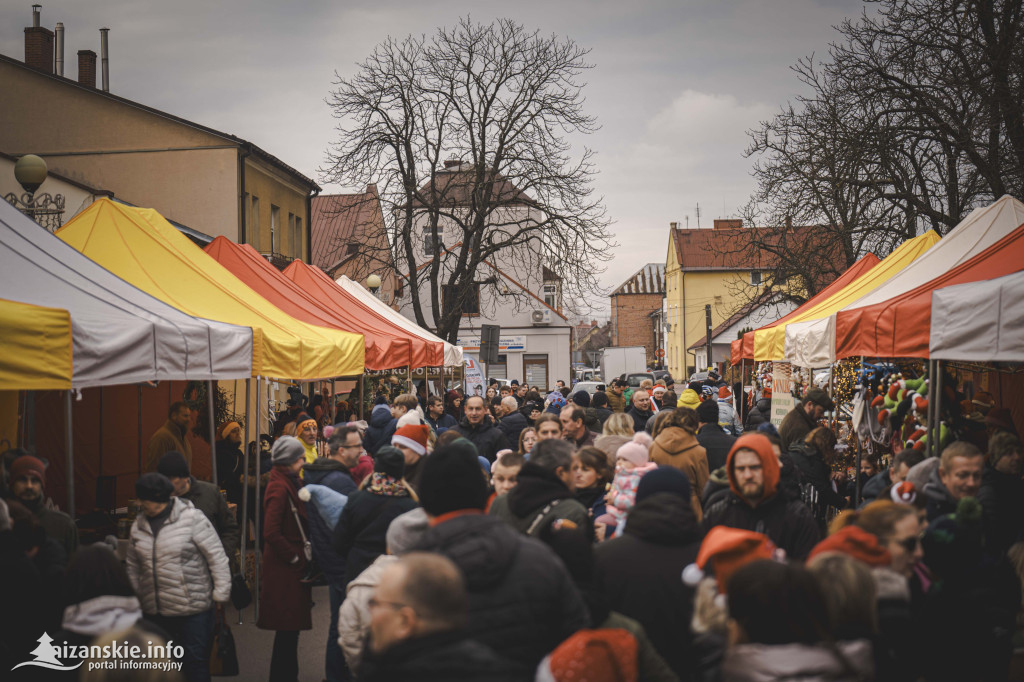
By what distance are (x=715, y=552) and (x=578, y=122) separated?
26.3 m

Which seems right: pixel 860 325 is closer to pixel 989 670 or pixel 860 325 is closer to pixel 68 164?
pixel 989 670

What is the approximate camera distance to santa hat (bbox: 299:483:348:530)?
19.1 ft

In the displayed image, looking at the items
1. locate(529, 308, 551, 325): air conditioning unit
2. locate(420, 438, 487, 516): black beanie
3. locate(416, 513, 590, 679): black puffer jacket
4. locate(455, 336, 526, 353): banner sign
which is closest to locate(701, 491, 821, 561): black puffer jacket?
locate(416, 513, 590, 679): black puffer jacket

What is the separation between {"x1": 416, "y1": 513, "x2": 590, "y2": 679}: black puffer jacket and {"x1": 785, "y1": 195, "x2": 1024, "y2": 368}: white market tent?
658 centimetres

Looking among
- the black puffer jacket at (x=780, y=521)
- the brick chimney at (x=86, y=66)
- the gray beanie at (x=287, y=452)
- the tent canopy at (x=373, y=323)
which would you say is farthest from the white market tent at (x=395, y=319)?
the brick chimney at (x=86, y=66)

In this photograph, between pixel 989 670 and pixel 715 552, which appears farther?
pixel 989 670

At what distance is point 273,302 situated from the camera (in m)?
Result: 12.0

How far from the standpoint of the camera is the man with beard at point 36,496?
4.80 meters

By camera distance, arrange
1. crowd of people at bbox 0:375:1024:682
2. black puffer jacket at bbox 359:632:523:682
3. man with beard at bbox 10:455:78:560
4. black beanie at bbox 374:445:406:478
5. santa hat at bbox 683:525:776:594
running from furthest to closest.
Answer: black beanie at bbox 374:445:406:478, man with beard at bbox 10:455:78:560, santa hat at bbox 683:525:776:594, crowd of people at bbox 0:375:1024:682, black puffer jacket at bbox 359:632:523:682

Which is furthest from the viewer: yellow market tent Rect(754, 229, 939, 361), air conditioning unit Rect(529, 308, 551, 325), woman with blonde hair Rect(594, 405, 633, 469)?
air conditioning unit Rect(529, 308, 551, 325)

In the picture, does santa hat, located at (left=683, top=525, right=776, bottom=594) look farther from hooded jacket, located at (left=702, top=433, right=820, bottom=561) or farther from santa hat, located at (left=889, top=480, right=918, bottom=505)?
santa hat, located at (left=889, top=480, right=918, bottom=505)

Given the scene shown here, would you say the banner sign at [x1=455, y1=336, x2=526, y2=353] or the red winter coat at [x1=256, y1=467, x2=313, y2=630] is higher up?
the banner sign at [x1=455, y1=336, x2=526, y2=353]

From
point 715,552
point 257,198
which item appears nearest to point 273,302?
point 715,552

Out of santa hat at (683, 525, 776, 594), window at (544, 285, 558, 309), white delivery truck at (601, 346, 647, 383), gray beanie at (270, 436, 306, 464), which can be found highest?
window at (544, 285, 558, 309)
